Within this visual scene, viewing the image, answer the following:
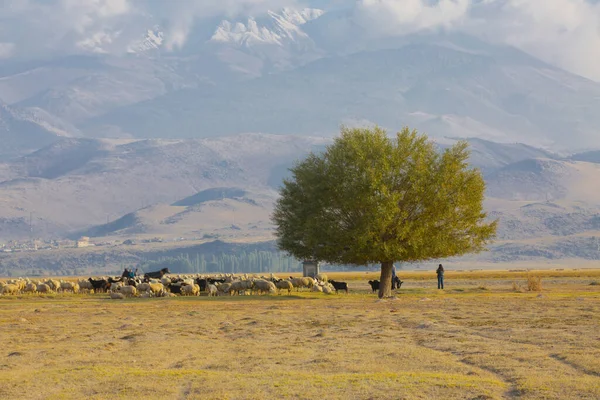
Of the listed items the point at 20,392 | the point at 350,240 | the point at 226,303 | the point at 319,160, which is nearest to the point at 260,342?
the point at 20,392

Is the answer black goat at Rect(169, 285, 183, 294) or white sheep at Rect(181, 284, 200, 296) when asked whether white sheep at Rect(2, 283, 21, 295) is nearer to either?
black goat at Rect(169, 285, 183, 294)

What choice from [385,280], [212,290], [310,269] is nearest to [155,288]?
[212,290]

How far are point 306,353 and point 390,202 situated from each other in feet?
101

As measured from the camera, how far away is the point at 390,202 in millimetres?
58219

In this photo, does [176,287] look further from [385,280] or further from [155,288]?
[385,280]

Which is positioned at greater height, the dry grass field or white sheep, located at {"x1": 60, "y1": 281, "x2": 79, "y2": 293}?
white sheep, located at {"x1": 60, "y1": 281, "x2": 79, "y2": 293}

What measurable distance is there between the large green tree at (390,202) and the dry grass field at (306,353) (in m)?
12.0

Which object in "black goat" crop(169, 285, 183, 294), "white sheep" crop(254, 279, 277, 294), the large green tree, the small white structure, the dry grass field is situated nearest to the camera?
the dry grass field

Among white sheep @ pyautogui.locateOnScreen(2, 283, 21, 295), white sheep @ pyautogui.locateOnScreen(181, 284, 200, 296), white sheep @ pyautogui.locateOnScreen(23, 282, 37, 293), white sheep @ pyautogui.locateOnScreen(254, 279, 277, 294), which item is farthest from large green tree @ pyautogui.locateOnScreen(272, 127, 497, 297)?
white sheep @ pyautogui.locateOnScreen(2, 283, 21, 295)

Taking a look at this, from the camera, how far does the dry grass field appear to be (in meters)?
21.7

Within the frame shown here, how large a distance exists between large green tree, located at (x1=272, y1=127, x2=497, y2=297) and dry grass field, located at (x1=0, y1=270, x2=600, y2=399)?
473 inches

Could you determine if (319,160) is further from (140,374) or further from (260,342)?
(140,374)

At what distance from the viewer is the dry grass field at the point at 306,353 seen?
21.7 m

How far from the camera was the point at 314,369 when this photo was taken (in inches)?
982
